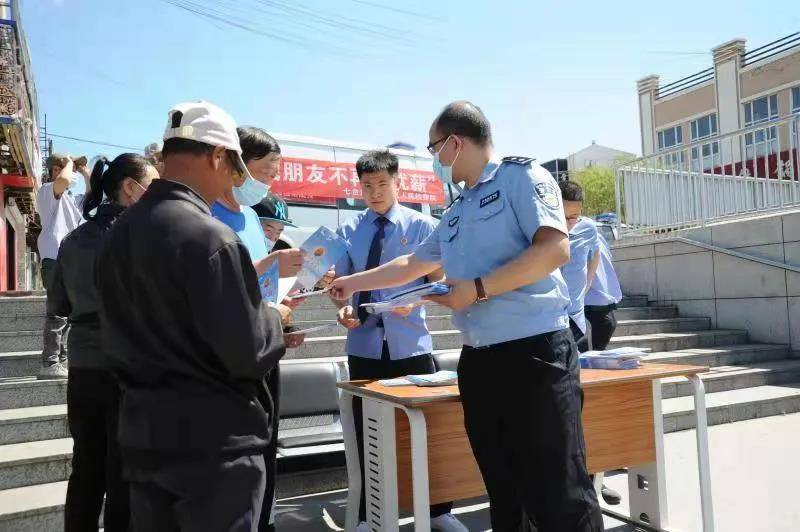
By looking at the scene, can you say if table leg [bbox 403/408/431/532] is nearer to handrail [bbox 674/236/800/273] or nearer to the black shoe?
the black shoe

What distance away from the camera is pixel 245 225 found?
239 centimetres

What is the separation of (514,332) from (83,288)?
1.64 m

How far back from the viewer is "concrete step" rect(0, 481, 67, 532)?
3.09 m

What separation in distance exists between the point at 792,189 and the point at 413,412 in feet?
22.7

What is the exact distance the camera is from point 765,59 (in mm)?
25281

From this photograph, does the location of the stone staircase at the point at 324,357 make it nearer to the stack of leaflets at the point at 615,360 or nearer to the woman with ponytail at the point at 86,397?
the woman with ponytail at the point at 86,397

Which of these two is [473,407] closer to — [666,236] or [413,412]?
[413,412]

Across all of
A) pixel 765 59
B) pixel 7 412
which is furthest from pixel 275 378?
pixel 765 59

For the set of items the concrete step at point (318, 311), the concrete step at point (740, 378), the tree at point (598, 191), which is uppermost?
the tree at point (598, 191)

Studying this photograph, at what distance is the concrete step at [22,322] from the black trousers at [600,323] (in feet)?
16.0

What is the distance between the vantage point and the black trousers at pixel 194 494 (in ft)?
4.39

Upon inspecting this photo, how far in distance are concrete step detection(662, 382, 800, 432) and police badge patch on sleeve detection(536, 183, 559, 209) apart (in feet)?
13.0

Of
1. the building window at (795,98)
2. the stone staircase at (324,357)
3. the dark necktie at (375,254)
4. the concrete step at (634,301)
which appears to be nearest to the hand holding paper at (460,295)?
the dark necktie at (375,254)

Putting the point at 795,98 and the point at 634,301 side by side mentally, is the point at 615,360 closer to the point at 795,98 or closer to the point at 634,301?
the point at 634,301
